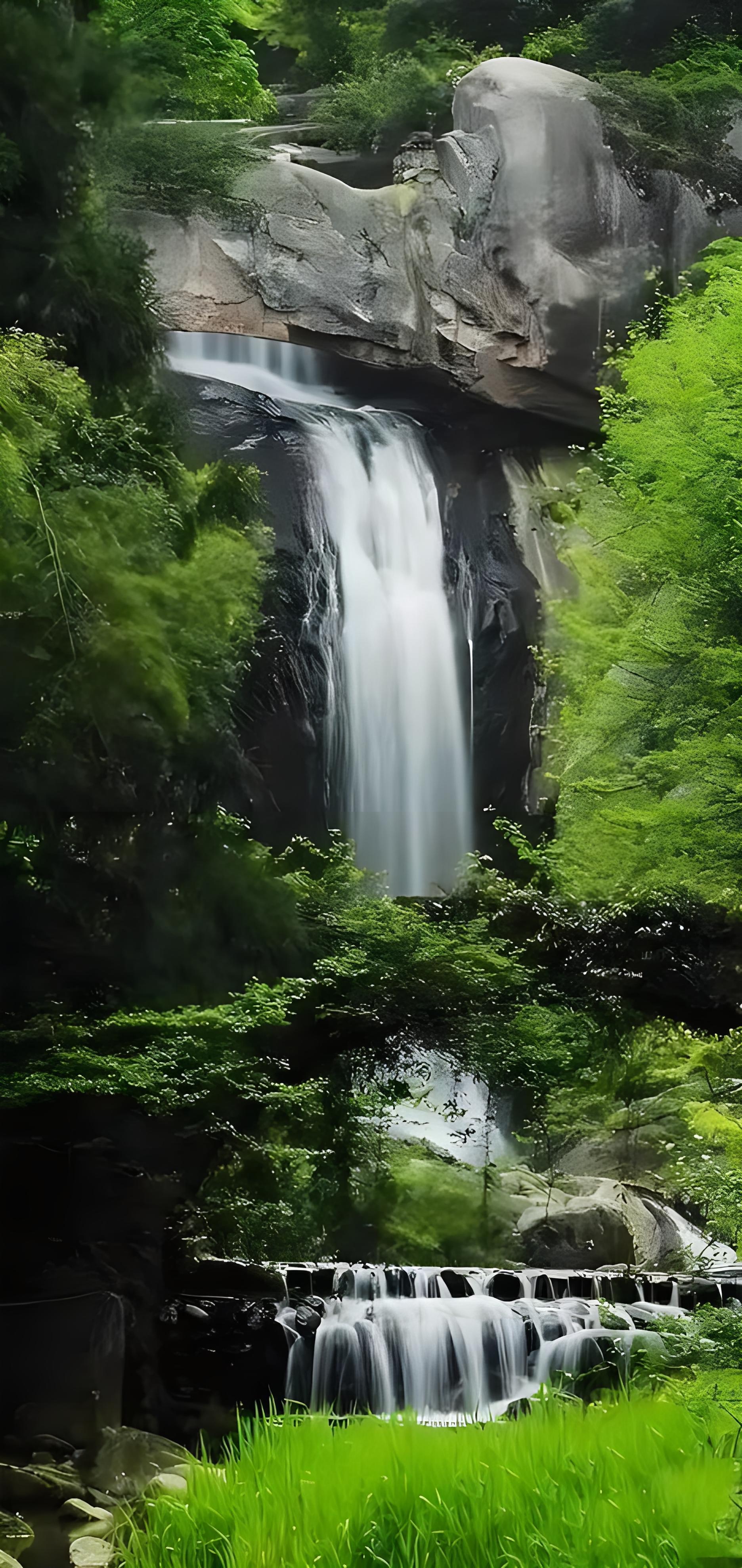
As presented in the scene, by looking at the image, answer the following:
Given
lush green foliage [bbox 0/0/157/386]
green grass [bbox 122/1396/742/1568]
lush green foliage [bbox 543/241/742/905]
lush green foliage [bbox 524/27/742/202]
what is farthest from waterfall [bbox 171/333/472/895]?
green grass [bbox 122/1396/742/1568]

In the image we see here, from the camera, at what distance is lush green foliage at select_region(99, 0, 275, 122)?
4496 millimetres

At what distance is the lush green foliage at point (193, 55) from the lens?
450 cm

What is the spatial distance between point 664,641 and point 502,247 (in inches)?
59.7

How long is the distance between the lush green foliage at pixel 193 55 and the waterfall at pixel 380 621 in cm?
76

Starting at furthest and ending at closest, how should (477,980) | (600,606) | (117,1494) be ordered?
(600,606)
(477,980)
(117,1494)

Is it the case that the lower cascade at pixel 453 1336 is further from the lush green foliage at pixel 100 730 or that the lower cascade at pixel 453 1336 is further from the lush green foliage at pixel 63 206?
the lush green foliage at pixel 63 206

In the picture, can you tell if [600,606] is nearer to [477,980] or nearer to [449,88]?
[477,980]

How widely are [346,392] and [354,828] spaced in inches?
60.0

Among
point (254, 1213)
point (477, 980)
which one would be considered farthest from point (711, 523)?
point (254, 1213)

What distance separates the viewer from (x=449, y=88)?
4.71 meters

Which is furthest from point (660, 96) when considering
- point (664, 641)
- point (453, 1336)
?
point (453, 1336)

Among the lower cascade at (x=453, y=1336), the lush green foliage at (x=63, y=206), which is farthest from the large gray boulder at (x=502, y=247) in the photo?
the lower cascade at (x=453, y=1336)

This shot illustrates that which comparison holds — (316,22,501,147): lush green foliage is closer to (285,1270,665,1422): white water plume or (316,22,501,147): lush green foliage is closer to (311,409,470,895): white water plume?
(311,409,470,895): white water plume

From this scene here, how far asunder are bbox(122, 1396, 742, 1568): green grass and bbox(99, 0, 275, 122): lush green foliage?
4.02 meters
